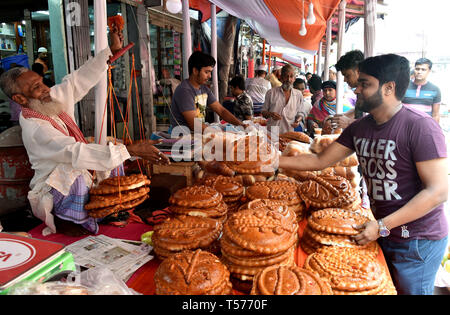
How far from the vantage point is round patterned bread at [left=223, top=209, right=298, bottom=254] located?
131 centimetres

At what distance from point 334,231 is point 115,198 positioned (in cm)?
126

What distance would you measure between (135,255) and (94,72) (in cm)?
163

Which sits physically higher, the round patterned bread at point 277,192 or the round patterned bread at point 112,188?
the round patterned bread at point 112,188

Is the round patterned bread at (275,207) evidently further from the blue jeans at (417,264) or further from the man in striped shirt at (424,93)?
the man in striped shirt at (424,93)

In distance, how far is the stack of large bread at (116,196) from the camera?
5.89 ft

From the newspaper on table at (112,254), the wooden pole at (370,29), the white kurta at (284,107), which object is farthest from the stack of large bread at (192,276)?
the white kurta at (284,107)

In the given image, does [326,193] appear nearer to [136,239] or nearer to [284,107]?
[136,239]

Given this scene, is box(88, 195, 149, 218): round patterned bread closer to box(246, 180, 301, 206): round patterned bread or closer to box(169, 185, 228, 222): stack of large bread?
box(169, 185, 228, 222): stack of large bread

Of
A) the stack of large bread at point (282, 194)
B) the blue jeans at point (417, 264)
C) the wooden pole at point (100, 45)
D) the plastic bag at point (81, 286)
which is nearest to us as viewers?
the plastic bag at point (81, 286)

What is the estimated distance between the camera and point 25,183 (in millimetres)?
2578

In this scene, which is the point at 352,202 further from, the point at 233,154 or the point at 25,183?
the point at 25,183

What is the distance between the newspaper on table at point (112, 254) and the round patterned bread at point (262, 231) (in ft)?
1.86

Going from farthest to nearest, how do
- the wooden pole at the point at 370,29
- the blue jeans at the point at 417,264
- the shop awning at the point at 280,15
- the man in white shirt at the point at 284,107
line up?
the shop awning at the point at 280,15 → the man in white shirt at the point at 284,107 → the wooden pole at the point at 370,29 → the blue jeans at the point at 417,264
